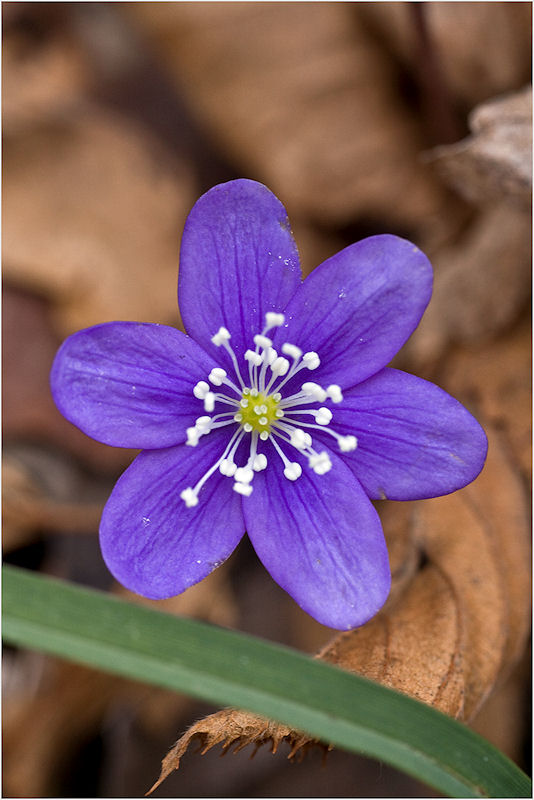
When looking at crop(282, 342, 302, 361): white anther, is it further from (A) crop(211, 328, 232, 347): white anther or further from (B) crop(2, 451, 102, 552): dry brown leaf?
(B) crop(2, 451, 102, 552): dry brown leaf

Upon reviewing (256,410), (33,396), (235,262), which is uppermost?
(235,262)

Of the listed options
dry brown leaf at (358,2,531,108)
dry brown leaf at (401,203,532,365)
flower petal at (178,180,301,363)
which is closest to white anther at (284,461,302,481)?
flower petal at (178,180,301,363)

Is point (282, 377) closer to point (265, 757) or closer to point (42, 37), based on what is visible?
point (265, 757)

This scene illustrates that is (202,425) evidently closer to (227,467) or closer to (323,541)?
(227,467)

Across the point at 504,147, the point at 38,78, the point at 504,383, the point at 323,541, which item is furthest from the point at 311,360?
the point at 38,78

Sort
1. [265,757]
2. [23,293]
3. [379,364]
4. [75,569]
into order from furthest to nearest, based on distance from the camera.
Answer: [23,293] → [75,569] → [265,757] → [379,364]

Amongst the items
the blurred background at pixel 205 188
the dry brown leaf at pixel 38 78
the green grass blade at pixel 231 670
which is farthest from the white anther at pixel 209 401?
the dry brown leaf at pixel 38 78

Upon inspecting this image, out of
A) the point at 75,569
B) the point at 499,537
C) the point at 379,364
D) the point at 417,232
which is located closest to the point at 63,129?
the point at 417,232
